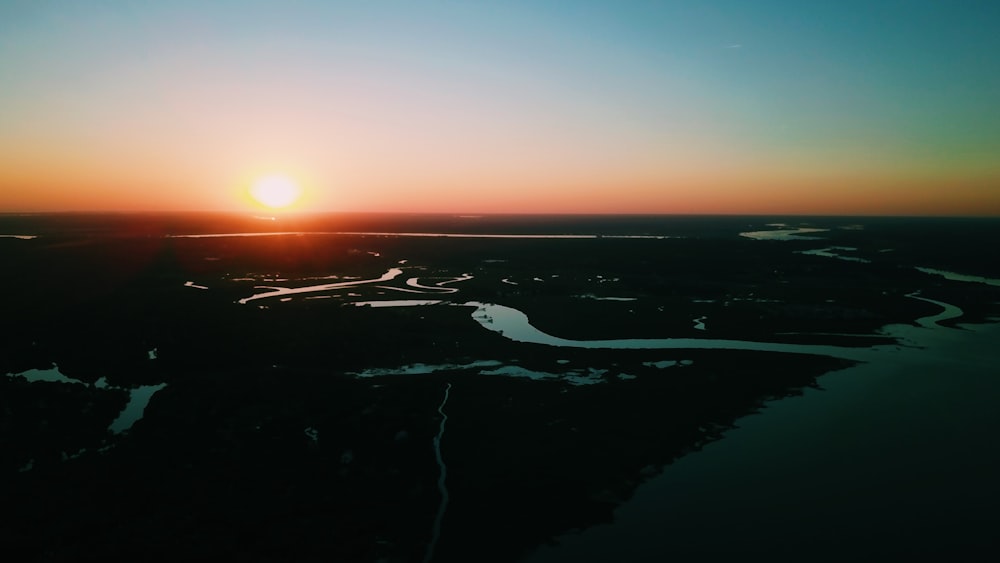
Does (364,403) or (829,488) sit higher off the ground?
(364,403)

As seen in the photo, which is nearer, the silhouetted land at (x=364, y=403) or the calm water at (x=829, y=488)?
the calm water at (x=829, y=488)

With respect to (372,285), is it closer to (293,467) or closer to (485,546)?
(293,467)

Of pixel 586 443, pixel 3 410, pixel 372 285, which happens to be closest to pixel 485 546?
pixel 586 443

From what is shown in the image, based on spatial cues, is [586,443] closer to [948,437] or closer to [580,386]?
[580,386]

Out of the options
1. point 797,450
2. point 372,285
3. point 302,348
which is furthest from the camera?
point 372,285

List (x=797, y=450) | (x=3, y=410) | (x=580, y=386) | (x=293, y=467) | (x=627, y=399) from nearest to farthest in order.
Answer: (x=293, y=467), (x=797, y=450), (x=3, y=410), (x=627, y=399), (x=580, y=386)

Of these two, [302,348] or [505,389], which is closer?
[505,389]

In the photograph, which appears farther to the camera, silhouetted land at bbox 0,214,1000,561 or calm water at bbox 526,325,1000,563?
silhouetted land at bbox 0,214,1000,561

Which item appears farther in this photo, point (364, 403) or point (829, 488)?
point (364, 403)
